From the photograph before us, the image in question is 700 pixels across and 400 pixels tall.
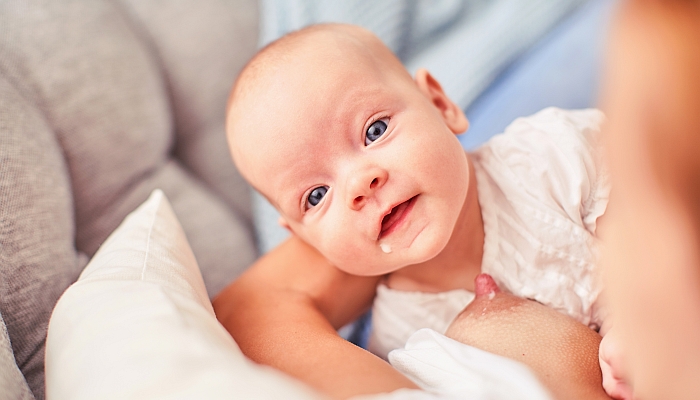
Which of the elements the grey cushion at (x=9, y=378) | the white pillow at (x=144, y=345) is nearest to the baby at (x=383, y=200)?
the white pillow at (x=144, y=345)

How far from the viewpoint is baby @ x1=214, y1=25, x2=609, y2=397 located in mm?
825

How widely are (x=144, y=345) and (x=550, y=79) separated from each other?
1.05 meters

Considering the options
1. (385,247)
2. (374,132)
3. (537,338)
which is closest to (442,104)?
(374,132)

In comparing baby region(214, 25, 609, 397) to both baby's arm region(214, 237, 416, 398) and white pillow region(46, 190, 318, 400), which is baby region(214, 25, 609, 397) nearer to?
baby's arm region(214, 237, 416, 398)

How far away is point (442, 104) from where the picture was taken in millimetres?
1025

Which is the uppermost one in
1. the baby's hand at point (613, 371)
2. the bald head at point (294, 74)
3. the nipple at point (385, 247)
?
the bald head at point (294, 74)

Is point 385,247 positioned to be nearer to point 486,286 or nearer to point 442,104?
point 486,286

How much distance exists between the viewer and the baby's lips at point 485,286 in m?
0.89

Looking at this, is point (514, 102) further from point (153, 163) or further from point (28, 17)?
point (28, 17)

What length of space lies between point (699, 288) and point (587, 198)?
468 mm

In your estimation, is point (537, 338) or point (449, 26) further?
point (449, 26)

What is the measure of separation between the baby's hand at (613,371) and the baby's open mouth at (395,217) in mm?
315

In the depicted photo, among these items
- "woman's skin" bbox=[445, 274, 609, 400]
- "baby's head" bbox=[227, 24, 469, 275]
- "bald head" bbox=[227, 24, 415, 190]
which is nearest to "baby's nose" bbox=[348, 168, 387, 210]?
"baby's head" bbox=[227, 24, 469, 275]

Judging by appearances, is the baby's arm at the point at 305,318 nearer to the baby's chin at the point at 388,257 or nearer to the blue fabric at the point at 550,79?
the baby's chin at the point at 388,257
